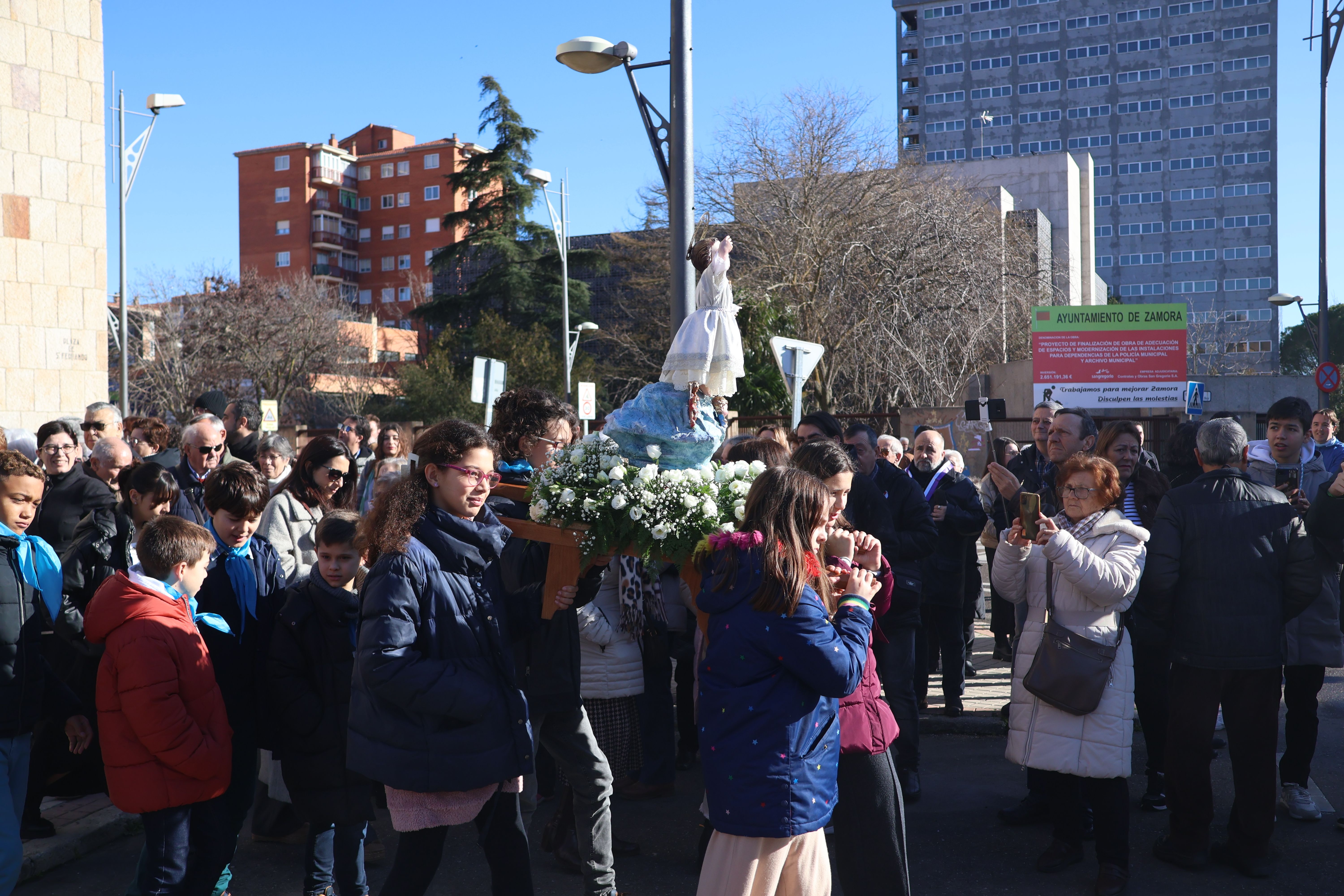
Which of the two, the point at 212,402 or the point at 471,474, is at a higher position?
the point at 212,402

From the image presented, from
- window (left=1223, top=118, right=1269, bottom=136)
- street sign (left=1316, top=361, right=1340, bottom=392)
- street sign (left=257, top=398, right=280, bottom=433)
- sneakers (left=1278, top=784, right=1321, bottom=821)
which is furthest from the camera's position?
window (left=1223, top=118, right=1269, bottom=136)

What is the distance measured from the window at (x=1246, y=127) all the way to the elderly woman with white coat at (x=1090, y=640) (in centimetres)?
10970

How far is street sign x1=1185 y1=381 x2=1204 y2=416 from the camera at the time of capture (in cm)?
2127

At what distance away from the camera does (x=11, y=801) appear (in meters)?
3.95

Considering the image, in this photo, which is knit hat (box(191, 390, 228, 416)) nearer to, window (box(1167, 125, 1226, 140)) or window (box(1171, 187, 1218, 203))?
window (box(1171, 187, 1218, 203))

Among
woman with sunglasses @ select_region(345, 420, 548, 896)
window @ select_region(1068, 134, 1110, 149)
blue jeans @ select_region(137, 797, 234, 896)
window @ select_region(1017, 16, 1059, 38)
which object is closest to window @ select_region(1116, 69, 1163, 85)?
window @ select_region(1068, 134, 1110, 149)

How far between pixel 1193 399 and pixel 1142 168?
89.3 m

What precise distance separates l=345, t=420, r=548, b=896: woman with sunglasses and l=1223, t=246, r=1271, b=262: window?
111 m

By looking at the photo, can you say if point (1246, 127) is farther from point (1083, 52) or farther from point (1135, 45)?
point (1083, 52)

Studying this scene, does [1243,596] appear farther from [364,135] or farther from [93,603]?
[364,135]

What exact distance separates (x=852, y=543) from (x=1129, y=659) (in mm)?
2025

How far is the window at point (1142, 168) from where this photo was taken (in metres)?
100

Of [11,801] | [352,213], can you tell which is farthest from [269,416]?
[352,213]

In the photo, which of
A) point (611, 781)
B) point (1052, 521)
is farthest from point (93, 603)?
point (1052, 521)
